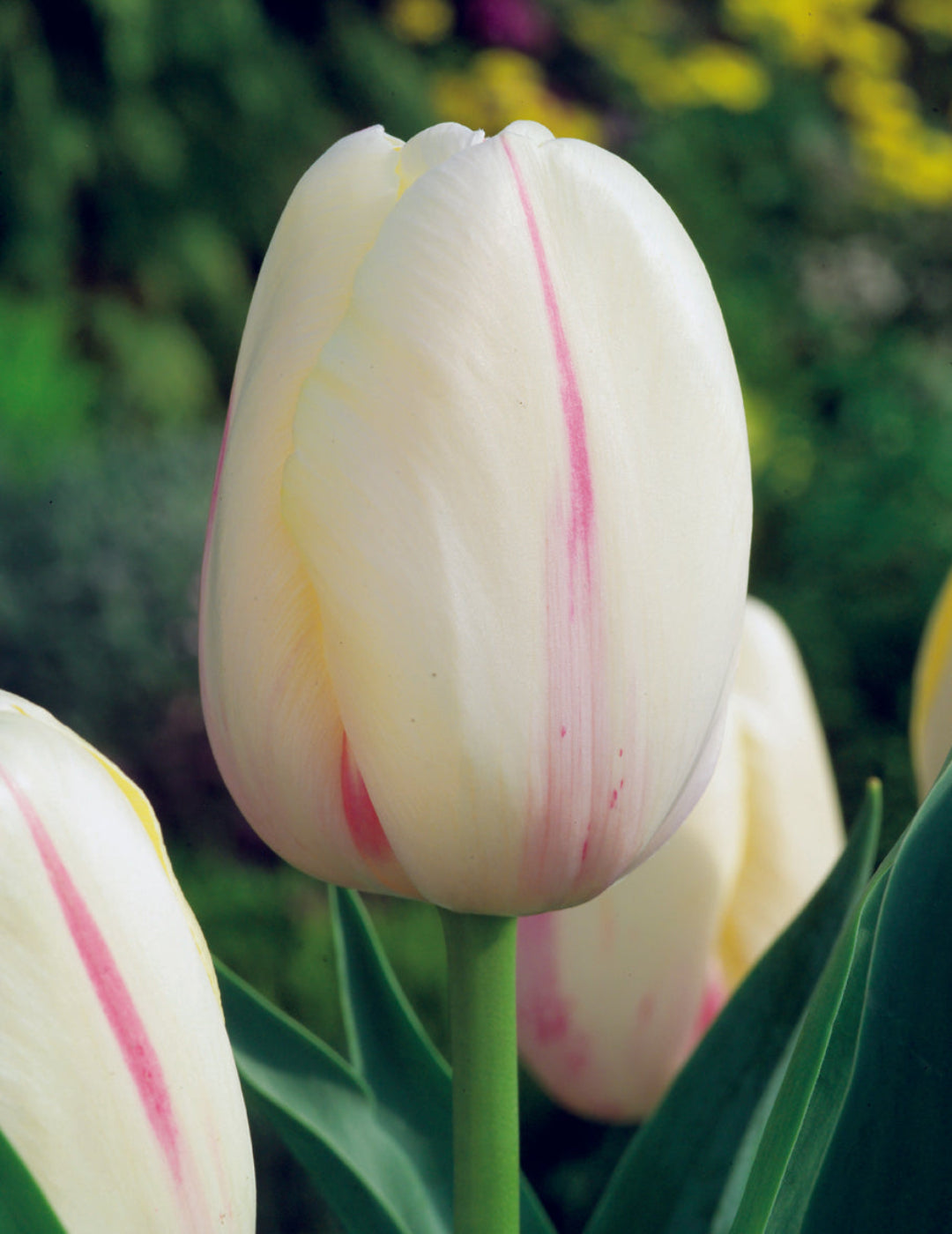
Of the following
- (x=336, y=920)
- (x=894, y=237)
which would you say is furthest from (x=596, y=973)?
(x=894, y=237)

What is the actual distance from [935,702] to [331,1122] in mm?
229

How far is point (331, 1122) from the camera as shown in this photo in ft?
1.42

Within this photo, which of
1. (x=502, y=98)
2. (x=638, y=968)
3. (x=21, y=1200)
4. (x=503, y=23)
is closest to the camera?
(x=21, y=1200)

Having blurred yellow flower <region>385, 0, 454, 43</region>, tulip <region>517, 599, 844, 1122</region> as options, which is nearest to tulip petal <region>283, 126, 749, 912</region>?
tulip <region>517, 599, 844, 1122</region>

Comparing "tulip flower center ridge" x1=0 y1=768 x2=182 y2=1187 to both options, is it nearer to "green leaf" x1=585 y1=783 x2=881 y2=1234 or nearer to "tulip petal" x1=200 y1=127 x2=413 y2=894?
"tulip petal" x1=200 y1=127 x2=413 y2=894

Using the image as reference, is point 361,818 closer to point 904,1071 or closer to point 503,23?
point 904,1071

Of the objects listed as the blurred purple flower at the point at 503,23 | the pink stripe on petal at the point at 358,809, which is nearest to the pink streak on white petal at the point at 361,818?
the pink stripe on petal at the point at 358,809

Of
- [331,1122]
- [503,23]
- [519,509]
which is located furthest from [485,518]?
[503,23]

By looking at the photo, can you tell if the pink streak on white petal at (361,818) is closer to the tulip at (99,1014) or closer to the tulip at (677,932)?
the tulip at (99,1014)

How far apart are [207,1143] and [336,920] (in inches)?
8.3

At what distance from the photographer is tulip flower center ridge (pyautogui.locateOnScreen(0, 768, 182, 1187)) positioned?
0.27m

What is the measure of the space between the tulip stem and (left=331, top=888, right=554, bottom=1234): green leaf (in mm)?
99

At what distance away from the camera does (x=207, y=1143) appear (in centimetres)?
29

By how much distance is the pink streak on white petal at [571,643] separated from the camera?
0.99ft
